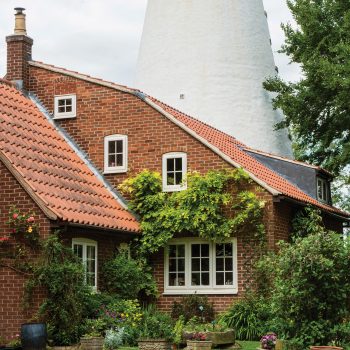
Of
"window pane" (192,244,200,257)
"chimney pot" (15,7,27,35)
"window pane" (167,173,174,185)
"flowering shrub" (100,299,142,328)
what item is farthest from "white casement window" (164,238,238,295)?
"chimney pot" (15,7,27,35)

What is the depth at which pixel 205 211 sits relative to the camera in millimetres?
23969

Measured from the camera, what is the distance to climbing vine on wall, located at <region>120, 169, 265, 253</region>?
23703 millimetres

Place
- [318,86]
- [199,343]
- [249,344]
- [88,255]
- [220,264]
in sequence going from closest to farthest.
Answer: [199,343] < [249,344] < [88,255] < [220,264] < [318,86]

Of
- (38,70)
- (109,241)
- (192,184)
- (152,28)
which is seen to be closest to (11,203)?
(109,241)

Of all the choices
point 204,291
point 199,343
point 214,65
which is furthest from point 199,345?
point 214,65

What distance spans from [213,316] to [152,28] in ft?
46.2

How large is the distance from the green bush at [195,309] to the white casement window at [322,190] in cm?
647

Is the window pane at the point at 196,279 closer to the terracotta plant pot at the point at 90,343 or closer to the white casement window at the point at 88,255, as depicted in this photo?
the white casement window at the point at 88,255

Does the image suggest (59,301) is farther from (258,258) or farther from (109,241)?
(258,258)

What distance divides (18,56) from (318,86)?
10771 mm

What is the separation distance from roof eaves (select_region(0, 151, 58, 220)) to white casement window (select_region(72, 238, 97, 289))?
5.28 ft

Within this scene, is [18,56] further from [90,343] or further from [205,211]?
[90,343]

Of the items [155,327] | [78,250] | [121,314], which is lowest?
[155,327]

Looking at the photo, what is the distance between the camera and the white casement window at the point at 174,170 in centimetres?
2502
